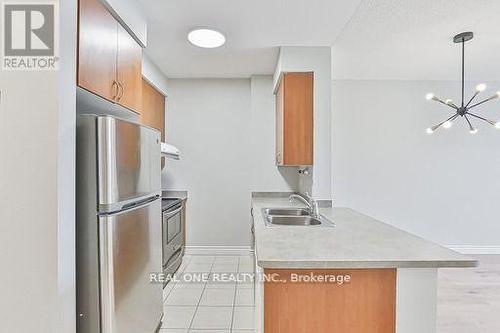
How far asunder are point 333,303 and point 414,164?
367cm

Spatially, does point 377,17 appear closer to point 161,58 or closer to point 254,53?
point 254,53

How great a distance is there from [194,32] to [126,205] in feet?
5.53

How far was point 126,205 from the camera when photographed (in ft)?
6.11

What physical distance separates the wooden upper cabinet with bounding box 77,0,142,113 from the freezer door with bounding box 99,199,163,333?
73 cm

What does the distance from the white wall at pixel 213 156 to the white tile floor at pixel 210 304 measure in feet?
2.02

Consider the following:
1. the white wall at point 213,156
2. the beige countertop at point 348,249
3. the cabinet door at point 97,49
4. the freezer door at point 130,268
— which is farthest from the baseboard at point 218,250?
A: the cabinet door at point 97,49

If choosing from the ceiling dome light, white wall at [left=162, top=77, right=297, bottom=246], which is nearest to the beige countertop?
the ceiling dome light

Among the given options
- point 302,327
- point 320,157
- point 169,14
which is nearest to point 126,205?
point 302,327

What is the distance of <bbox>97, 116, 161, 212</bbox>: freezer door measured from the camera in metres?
1.65

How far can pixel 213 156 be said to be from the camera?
455 centimetres

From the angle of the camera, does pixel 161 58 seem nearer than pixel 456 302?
No

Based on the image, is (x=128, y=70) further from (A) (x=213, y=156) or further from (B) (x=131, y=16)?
(A) (x=213, y=156)

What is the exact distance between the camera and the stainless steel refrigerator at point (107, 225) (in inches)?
64.5

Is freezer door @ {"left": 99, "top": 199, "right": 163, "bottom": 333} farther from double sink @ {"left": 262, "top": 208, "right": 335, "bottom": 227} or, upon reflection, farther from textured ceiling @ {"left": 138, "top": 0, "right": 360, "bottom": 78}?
textured ceiling @ {"left": 138, "top": 0, "right": 360, "bottom": 78}
